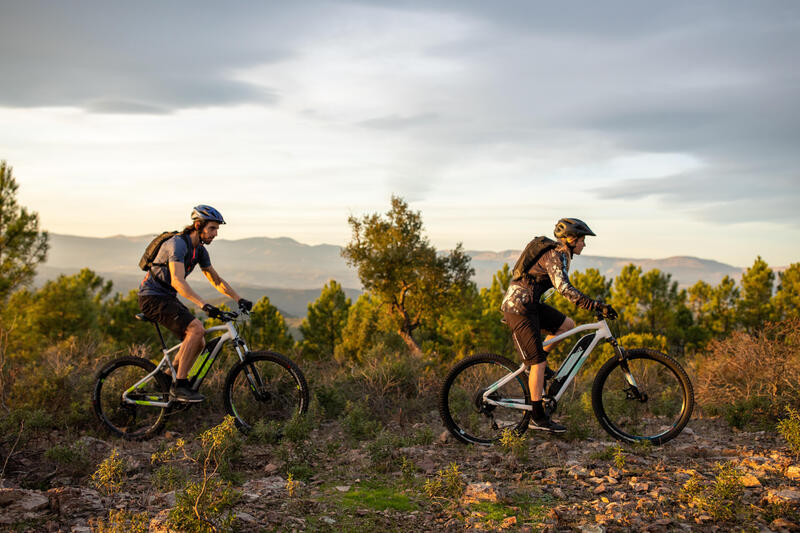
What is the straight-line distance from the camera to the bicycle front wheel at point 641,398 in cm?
566

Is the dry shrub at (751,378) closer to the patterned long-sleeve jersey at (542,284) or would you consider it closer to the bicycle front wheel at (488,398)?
the bicycle front wheel at (488,398)

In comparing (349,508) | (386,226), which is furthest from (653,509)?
(386,226)

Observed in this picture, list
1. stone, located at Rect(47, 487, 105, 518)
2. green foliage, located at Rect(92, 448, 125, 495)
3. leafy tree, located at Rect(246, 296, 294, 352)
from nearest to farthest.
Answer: stone, located at Rect(47, 487, 105, 518) < green foliage, located at Rect(92, 448, 125, 495) < leafy tree, located at Rect(246, 296, 294, 352)

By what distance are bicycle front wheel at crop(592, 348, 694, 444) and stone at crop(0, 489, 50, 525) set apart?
4.88 meters

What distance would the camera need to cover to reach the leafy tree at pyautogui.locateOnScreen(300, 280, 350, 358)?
3909cm

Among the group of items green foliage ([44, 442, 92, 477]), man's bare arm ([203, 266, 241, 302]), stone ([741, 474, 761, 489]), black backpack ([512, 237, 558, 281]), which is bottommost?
green foliage ([44, 442, 92, 477])

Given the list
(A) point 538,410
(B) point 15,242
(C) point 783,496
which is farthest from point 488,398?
(B) point 15,242

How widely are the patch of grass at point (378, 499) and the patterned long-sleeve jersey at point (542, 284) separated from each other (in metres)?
2.10

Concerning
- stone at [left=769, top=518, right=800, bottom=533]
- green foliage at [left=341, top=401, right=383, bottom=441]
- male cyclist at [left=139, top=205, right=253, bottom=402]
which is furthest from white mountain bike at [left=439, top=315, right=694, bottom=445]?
male cyclist at [left=139, top=205, right=253, bottom=402]

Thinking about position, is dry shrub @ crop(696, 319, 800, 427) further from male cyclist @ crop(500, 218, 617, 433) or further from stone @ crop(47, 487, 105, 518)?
stone @ crop(47, 487, 105, 518)

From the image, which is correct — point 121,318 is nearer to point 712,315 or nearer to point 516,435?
point 516,435

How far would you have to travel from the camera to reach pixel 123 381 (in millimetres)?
6766

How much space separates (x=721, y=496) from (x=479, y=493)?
1.71m

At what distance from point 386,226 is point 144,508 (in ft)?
108
